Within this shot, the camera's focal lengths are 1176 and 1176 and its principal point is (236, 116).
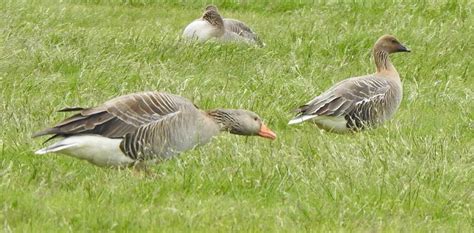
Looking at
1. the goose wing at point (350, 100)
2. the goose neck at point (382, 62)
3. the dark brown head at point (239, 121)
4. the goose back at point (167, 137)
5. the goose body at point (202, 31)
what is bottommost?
the goose body at point (202, 31)

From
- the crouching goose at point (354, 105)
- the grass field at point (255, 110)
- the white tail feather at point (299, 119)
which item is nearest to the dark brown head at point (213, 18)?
the grass field at point (255, 110)

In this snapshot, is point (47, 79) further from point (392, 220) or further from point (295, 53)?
point (392, 220)

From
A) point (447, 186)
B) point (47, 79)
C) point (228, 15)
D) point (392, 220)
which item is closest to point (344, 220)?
point (392, 220)

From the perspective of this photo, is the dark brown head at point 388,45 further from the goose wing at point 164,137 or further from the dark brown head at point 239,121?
the goose wing at point 164,137

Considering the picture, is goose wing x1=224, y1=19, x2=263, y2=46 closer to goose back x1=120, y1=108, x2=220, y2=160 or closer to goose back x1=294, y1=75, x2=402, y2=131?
goose back x1=294, y1=75, x2=402, y2=131

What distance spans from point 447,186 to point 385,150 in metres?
1.11

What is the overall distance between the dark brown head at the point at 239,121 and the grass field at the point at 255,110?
5.3 inches

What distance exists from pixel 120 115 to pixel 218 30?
856cm

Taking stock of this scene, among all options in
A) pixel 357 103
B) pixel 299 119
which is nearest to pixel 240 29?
pixel 357 103

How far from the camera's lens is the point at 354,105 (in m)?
11.5

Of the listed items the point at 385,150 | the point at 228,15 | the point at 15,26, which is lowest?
the point at 228,15

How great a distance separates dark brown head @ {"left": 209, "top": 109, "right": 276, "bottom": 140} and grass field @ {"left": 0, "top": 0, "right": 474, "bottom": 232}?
13 cm

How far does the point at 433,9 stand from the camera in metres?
18.6

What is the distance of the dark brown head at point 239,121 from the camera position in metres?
9.77
